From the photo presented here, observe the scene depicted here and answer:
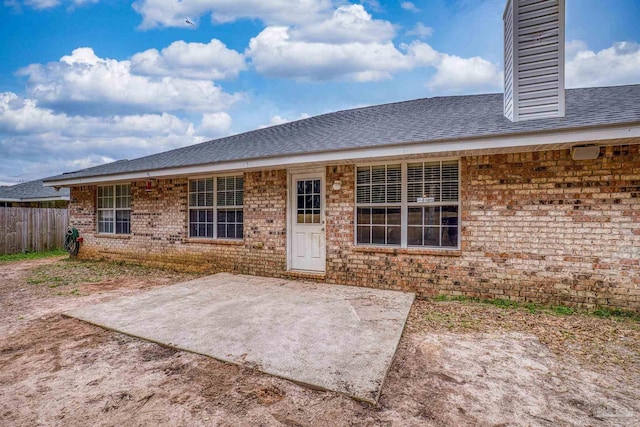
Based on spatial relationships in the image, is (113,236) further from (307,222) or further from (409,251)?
(409,251)

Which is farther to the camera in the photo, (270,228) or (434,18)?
(434,18)

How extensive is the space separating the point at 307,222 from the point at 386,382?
425 centimetres

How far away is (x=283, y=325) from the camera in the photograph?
12.6 ft

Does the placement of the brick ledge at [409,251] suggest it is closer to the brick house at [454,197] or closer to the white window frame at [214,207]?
the brick house at [454,197]

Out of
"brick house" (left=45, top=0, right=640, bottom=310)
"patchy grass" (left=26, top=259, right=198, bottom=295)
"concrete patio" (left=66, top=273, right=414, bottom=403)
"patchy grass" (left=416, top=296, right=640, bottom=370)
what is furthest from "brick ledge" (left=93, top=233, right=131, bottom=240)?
"patchy grass" (left=416, top=296, right=640, bottom=370)

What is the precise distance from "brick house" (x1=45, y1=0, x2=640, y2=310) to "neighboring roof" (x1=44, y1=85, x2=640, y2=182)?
0.15 feet

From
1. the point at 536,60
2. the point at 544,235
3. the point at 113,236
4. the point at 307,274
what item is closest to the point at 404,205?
the point at 544,235

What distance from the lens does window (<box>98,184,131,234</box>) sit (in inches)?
360

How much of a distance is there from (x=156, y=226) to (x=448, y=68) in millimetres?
18344

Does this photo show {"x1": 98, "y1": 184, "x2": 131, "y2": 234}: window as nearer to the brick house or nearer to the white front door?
the brick house

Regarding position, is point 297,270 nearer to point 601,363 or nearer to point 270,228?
point 270,228

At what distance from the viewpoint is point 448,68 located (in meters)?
18.7

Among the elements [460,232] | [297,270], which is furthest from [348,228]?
[460,232]

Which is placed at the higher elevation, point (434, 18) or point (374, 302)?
point (434, 18)
